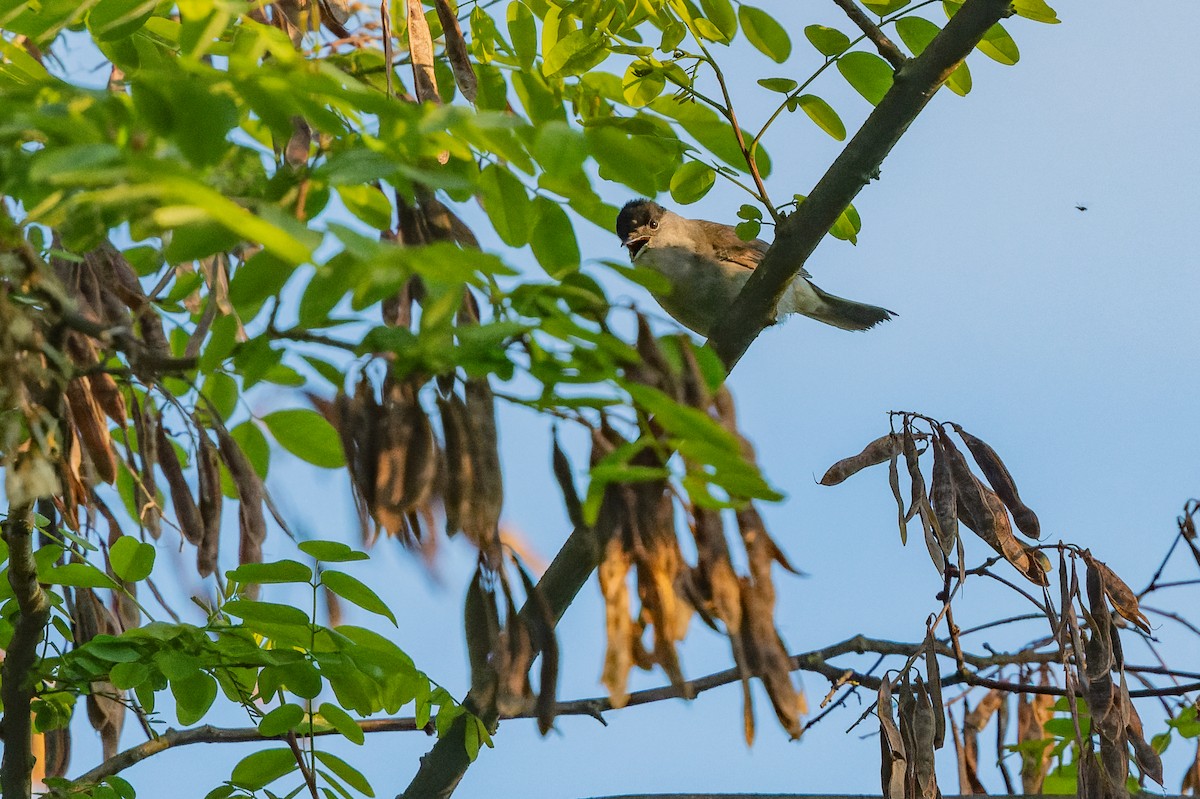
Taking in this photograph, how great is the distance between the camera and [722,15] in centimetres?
279

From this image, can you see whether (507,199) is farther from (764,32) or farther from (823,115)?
(823,115)

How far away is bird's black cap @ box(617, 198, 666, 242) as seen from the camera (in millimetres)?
6324

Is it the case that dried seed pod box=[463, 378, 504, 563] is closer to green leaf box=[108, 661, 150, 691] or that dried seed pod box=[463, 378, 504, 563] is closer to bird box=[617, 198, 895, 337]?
green leaf box=[108, 661, 150, 691]

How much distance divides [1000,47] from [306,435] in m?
2.08

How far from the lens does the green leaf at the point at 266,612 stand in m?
2.47

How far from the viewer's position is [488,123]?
147 cm

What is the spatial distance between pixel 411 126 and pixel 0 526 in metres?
1.55

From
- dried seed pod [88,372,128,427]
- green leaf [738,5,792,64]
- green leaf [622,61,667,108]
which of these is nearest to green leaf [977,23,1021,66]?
green leaf [738,5,792,64]

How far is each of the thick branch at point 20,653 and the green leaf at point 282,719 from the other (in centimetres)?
49

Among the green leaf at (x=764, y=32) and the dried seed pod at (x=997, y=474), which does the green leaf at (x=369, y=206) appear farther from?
the dried seed pod at (x=997, y=474)

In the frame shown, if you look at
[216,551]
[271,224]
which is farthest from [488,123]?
[216,551]

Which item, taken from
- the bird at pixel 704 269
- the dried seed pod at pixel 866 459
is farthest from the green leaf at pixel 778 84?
the bird at pixel 704 269

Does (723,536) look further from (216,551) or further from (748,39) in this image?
(748,39)

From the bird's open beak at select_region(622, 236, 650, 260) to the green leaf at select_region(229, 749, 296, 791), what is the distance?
3.77 meters
